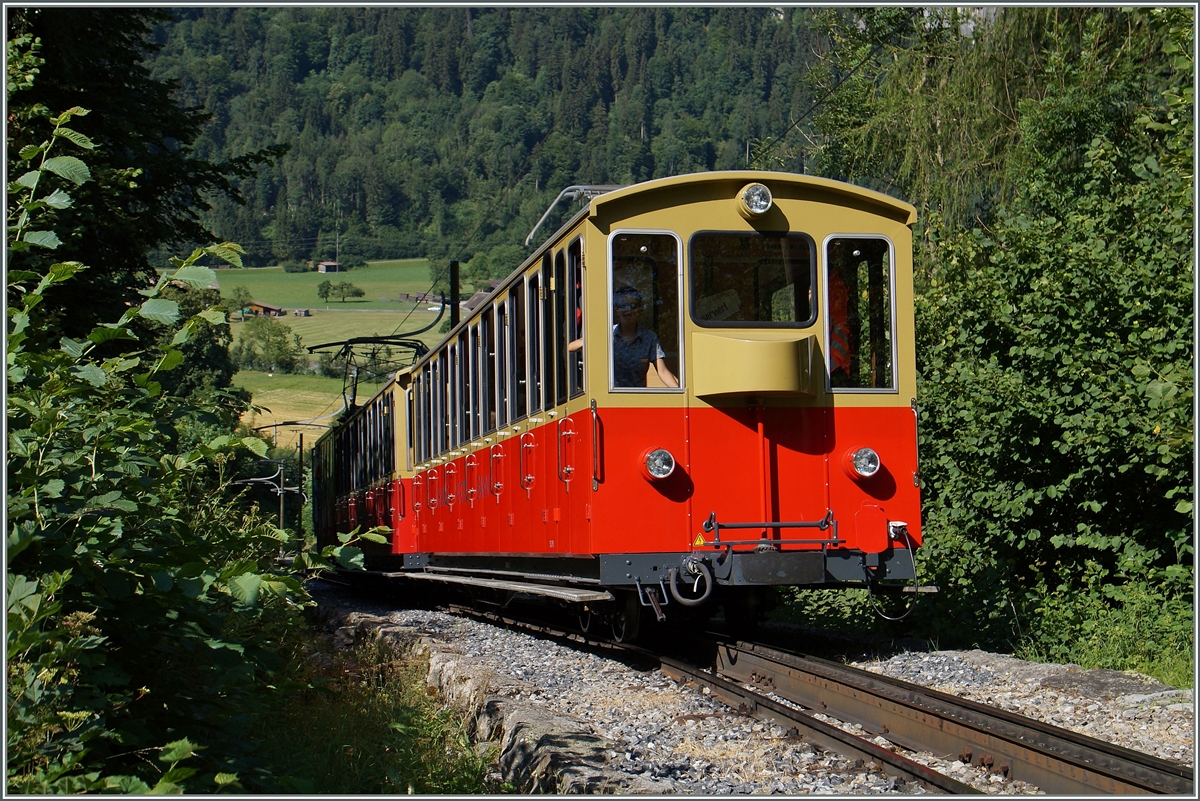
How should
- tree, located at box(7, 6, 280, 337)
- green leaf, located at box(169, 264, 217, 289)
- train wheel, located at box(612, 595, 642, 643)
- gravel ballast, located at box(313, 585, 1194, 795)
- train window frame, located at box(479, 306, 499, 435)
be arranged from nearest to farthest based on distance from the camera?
green leaf, located at box(169, 264, 217, 289), gravel ballast, located at box(313, 585, 1194, 795), train wheel, located at box(612, 595, 642, 643), train window frame, located at box(479, 306, 499, 435), tree, located at box(7, 6, 280, 337)

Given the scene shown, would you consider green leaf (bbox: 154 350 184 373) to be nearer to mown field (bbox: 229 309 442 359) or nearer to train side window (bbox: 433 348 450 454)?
train side window (bbox: 433 348 450 454)

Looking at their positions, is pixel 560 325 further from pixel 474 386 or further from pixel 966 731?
pixel 966 731

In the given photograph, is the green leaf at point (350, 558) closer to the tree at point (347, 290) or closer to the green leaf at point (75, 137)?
the green leaf at point (75, 137)

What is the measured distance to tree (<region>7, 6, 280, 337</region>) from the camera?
11383mm

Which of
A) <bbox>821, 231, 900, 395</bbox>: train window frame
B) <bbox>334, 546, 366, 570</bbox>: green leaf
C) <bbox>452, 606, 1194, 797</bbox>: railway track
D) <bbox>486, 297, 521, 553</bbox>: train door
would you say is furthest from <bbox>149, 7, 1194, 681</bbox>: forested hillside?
<bbox>486, 297, 521, 553</bbox>: train door

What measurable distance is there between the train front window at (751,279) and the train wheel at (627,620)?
214 centimetres

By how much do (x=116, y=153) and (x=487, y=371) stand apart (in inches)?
202

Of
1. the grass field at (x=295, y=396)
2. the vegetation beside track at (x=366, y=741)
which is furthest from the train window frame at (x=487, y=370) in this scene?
the grass field at (x=295, y=396)

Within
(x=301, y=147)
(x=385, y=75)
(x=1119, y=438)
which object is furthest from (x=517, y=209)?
(x=1119, y=438)

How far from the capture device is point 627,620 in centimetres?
880

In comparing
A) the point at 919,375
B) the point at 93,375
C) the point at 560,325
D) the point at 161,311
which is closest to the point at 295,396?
the point at 919,375

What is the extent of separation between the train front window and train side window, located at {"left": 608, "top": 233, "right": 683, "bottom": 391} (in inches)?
6.7

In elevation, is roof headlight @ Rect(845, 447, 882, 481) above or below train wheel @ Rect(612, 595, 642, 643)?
above

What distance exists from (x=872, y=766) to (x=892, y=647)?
360 centimetres
